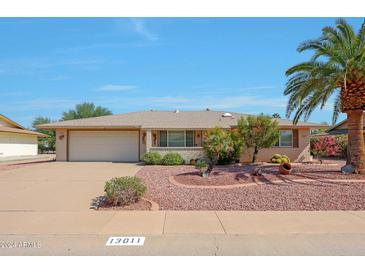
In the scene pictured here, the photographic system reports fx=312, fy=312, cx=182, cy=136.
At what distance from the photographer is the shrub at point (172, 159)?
69.5ft

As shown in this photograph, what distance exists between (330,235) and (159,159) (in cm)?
1554

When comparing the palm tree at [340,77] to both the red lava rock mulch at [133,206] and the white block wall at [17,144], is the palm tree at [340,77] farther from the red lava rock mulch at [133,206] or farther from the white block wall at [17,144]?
the white block wall at [17,144]

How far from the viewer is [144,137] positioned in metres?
23.9

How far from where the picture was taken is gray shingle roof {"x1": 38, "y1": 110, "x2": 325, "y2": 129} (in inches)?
912

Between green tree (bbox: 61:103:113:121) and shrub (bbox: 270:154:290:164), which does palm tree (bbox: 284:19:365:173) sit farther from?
green tree (bbox: 61:103:113:121)

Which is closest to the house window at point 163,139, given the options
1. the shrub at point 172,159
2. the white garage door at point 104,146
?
the shrub at point 172,159

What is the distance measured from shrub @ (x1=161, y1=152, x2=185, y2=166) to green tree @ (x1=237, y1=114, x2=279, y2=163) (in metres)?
4.54

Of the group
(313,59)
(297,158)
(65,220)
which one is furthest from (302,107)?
(65,220)

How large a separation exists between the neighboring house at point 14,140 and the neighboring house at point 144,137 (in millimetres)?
9262

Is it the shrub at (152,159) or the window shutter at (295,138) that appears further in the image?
the window shutter at (295,138)

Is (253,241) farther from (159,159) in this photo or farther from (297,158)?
(297,158)

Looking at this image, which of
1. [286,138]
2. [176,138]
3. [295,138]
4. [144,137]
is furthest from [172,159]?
[295,138]

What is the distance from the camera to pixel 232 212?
827 centimetres

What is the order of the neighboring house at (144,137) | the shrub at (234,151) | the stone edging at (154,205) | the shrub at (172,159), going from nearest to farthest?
the stone edging at (154,205) → the shrub at (234,151) → the shrub at (172,159) → the neighboring house at (144,137)
